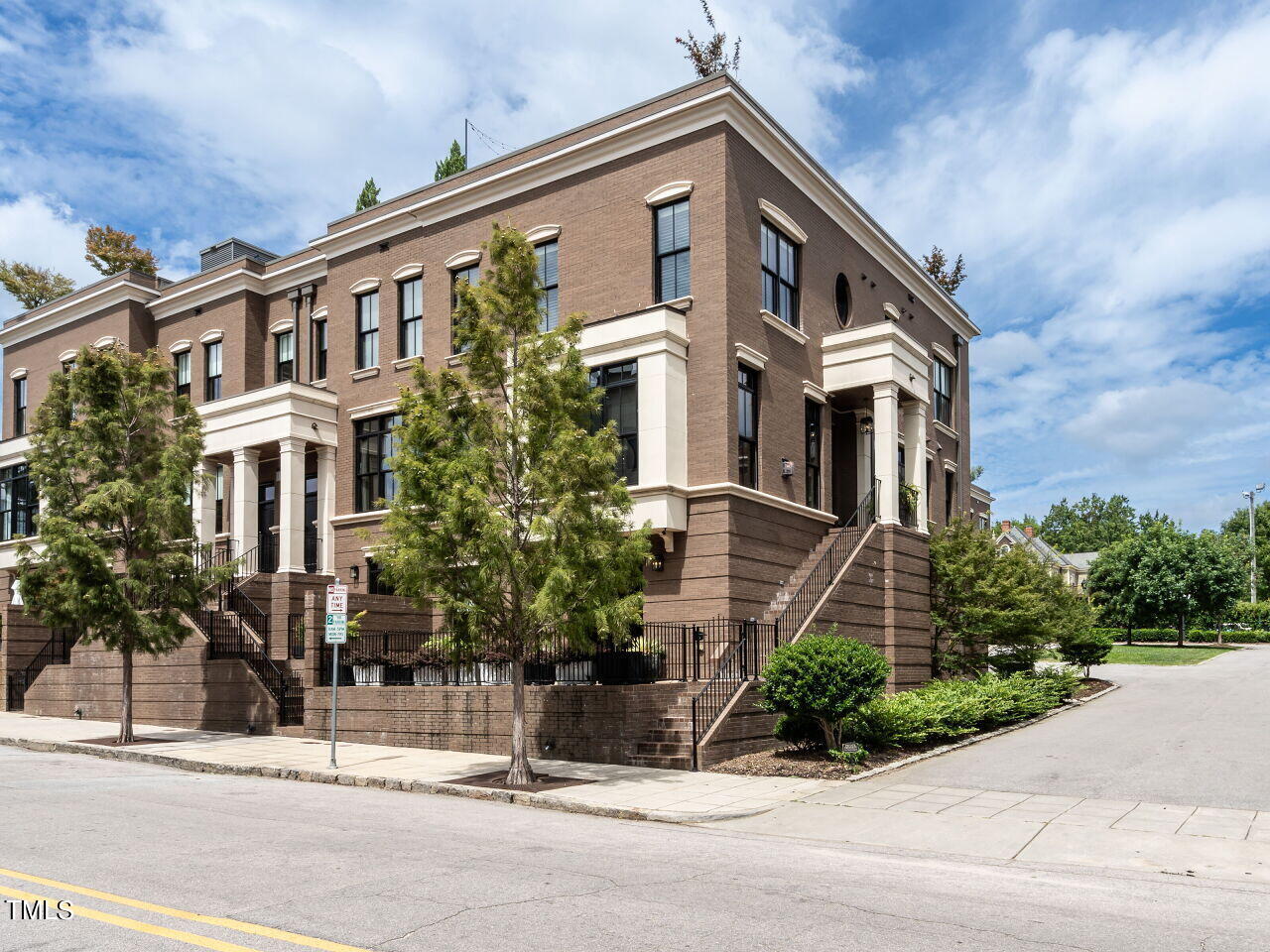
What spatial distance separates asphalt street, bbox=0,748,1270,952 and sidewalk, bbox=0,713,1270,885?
2.46 ft

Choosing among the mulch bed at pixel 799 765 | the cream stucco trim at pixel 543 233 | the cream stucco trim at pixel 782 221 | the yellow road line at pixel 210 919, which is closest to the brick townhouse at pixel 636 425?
the cream stucco trim at pixel 543 233

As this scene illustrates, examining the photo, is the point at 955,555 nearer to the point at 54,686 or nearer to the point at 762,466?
the point at 762,466

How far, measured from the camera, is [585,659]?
60.6 feet

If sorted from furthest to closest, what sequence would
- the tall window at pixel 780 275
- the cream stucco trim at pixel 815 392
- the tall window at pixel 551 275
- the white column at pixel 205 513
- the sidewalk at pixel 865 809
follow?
1. the white column at pixel 205 513
2. the cream stucco trim at pixel 815 392
3. the tall window at pixel 551 275
4. the tall window at pixel 780 275
5. the sidewalk at pixel 865 809

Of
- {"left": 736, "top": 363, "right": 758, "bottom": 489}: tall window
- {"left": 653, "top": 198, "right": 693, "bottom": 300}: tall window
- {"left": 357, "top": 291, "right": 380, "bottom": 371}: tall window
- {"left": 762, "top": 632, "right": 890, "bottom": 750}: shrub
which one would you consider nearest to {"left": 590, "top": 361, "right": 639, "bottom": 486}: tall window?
{"left": 653, "top": 198, "right": 693, "bottom": 300}: tall window

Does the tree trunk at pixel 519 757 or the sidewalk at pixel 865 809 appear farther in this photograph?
the tree trunk at pixel 519 757

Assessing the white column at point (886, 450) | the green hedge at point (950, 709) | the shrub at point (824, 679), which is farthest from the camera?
the white column at point (886, 450)

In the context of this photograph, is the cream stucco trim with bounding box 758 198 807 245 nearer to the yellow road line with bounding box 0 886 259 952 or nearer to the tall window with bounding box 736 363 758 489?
the tall window with bounding box 736 363 758 489

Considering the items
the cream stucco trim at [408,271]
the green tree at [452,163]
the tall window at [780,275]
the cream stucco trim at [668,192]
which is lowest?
the tall window at [780,275]

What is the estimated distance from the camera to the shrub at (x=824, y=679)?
16484 millimetres

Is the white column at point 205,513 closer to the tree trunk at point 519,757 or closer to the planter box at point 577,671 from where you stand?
the planter box at point 577,671

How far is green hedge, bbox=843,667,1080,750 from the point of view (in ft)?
59.4

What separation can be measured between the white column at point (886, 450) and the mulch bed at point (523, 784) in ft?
37.9

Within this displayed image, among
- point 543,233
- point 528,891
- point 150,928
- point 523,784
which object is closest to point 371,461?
point 543,233
